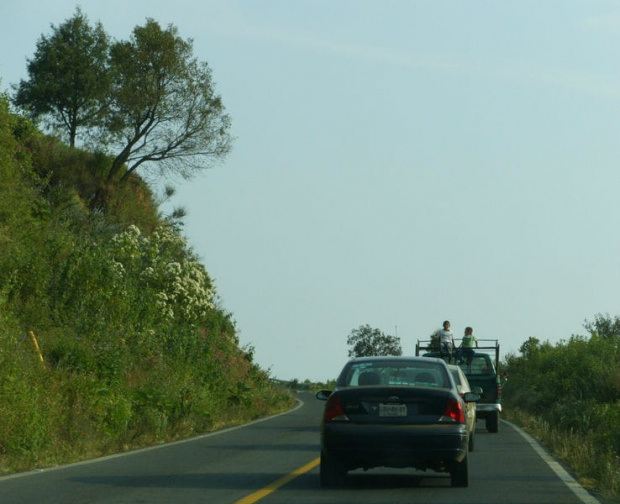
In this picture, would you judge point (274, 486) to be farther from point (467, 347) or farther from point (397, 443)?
point (467, 347)

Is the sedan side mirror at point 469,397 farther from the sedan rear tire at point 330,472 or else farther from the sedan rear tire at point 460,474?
the sedan rear tire at point 330,472

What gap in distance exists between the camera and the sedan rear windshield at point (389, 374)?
47.2 ft

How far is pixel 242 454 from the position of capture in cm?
1925

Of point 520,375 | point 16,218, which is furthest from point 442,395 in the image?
point 520,375

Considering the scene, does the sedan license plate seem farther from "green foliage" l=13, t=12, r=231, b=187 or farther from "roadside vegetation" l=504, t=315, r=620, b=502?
"green foliage" l=13, t=12, r=231, b=187

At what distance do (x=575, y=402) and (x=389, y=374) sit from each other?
24.0 meters

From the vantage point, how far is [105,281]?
100ft

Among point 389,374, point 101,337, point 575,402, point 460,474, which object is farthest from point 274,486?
point 575,402

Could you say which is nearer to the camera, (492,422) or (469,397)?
(469,397)

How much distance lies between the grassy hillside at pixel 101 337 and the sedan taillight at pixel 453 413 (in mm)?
6434

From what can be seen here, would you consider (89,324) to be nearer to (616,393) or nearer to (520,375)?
(616,393)

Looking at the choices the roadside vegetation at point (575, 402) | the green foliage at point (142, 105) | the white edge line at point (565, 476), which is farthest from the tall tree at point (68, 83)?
the white edge line at point (565, 476)

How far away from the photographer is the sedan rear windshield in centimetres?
1438

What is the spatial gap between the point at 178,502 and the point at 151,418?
1150cm
